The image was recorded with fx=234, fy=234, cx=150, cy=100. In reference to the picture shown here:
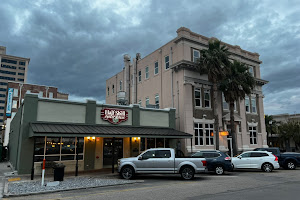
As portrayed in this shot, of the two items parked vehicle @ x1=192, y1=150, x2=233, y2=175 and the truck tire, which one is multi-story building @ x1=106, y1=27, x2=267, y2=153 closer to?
parked vehicle @ x1=192, y1=150, x2=233, y2=175

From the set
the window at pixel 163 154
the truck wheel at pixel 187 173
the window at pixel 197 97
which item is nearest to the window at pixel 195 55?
the window at pixel 197 97

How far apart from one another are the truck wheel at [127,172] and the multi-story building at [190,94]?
361 inches

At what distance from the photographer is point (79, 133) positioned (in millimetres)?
15938

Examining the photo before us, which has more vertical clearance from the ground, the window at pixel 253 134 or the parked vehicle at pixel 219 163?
the window at pixel 253 134

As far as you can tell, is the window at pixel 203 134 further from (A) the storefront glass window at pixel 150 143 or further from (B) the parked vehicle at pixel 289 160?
(B) the parked vehicle at pixel 289 160

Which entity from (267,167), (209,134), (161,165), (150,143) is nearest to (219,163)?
(267,167)

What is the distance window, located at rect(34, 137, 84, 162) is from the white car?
1214 centimetres

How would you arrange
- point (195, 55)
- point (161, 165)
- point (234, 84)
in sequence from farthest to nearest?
point (195, 55) < point (234, 84) < point (161, 165)

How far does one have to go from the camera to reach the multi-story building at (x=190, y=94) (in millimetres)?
25797

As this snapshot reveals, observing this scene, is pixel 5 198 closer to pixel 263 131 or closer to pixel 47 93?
pixel 263 131

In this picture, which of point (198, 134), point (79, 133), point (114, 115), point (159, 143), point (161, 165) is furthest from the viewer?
point (198, 134)

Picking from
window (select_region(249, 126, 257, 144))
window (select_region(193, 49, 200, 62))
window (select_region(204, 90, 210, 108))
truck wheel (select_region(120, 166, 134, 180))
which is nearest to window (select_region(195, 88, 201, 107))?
window (select_region(204, 90, 210, 108))

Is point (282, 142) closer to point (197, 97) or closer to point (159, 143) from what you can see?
point (197, 97)

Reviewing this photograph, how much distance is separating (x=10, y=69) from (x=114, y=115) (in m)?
123
